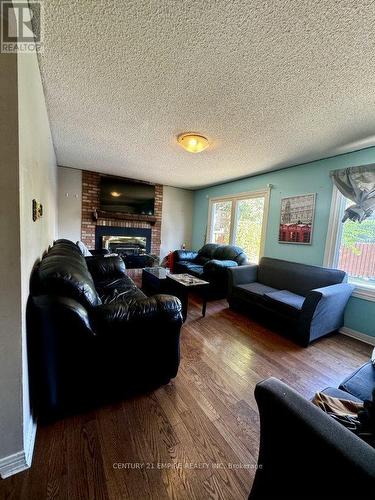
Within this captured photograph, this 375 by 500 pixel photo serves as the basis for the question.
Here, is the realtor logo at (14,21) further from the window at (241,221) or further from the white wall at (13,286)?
the window at (241,221)

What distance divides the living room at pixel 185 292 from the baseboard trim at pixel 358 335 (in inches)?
0.7

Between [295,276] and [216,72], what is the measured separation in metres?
2.59

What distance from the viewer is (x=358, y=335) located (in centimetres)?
265

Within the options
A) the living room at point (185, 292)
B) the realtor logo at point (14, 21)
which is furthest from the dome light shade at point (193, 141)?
the realtor logo at point (14, 21)

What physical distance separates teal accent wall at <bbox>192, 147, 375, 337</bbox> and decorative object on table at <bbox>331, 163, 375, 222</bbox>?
0.55 ft

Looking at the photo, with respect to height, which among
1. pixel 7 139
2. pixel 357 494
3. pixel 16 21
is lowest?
pixel 357 494

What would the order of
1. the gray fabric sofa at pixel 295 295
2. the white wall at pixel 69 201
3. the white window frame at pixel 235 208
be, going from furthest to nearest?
the white wall at pixel 69 201
the white window frame at pixel 235 208
the gray fabric sofa at pixel 295 295

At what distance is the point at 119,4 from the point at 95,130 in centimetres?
165

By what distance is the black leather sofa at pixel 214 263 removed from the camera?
12.4 ft

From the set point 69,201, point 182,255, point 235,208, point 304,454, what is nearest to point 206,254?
point 182,255

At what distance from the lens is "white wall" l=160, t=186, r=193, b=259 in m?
5.68

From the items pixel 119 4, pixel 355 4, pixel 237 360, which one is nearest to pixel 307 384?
pixel 237 360

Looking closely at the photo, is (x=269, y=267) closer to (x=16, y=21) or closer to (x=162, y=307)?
(x=162, y=307)

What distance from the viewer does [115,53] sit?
1415 mm
